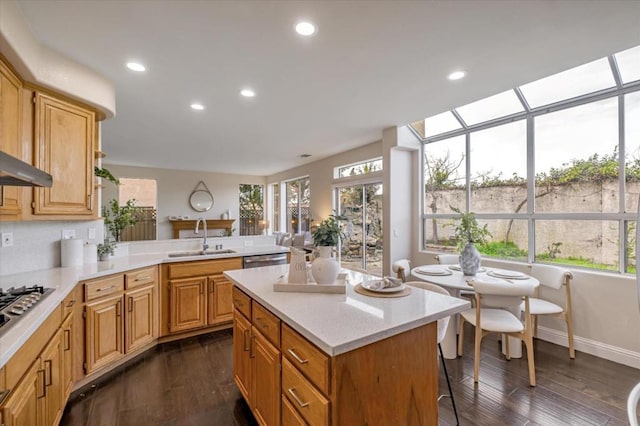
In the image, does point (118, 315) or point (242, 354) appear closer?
point (242, 354)

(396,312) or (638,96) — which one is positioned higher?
(638,96)

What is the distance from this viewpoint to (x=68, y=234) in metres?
2.72

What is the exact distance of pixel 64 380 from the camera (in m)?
1.90

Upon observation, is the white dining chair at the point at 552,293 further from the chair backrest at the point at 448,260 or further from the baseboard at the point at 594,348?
the chair backrest at the point at 448,260

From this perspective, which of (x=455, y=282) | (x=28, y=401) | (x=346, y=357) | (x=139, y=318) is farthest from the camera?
(x=139, y=318)

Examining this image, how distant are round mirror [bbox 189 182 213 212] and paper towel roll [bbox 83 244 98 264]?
603cm

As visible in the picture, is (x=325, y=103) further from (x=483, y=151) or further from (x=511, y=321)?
(x=511, y=321)

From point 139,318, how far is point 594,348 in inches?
178

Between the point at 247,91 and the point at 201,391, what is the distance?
9.50 ft

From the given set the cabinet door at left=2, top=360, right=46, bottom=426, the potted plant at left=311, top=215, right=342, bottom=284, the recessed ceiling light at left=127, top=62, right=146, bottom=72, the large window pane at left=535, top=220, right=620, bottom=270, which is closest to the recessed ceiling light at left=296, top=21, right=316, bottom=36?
the potted plant at left=311, top=215, right=342, bottom=284

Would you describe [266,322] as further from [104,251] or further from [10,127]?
[104,251]

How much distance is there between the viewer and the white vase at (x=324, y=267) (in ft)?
5.67

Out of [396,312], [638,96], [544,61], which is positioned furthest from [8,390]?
[638,96]

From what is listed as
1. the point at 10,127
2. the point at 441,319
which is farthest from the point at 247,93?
the point at 441,319
